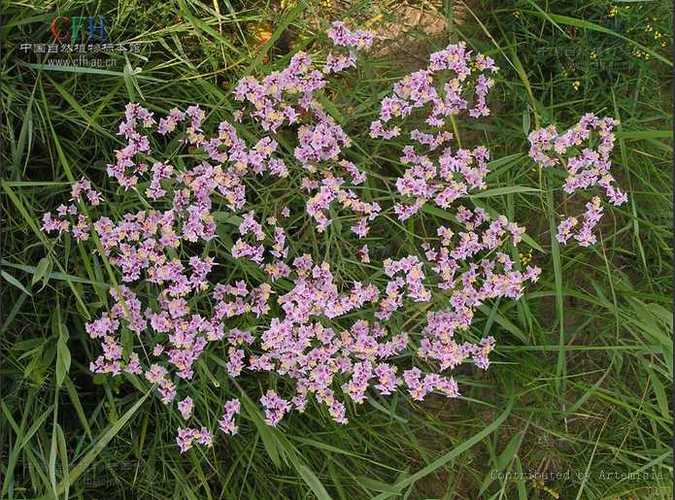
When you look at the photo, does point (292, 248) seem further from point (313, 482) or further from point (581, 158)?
point (581, 158)

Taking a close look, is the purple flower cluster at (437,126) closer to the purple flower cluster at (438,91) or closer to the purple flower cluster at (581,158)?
the purple flower cluster at (438,91)

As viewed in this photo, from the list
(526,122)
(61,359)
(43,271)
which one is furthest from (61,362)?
(526,122)

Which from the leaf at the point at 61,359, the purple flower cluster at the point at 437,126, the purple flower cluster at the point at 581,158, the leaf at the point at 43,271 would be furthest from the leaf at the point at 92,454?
the purple flower cluster at the point at 581,158

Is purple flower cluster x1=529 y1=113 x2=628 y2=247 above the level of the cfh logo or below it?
below

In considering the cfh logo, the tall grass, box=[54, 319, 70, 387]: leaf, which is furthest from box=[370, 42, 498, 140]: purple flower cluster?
box=[54, 319, 70, 387]: leaf

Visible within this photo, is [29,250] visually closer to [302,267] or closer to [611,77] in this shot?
[302,267]

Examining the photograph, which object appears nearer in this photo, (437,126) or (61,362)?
(61,362)

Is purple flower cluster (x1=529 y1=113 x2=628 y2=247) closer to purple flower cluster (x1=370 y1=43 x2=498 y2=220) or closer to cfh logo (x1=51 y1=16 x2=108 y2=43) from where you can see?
purple flower cluster (x1=370 y1=43 x2=498 y2=220)

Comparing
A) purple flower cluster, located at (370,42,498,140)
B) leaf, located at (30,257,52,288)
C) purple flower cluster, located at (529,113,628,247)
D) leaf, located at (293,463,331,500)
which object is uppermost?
purple flower cluster, located at (370,42,498,140)
